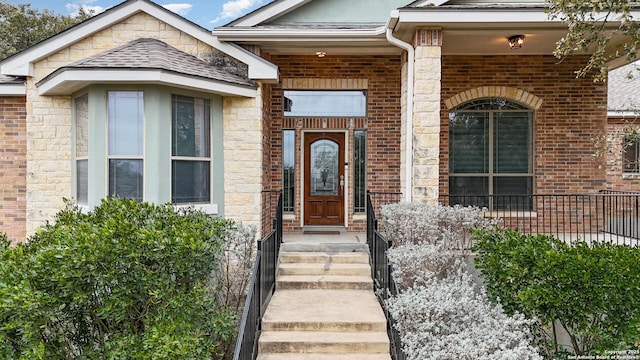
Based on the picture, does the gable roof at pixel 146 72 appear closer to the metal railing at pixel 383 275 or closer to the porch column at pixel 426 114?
the porch column at pixel 426 114

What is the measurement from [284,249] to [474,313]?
11.4 ft

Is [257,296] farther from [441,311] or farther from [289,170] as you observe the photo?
[289,170]

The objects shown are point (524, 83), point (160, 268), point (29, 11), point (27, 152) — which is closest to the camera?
point (160, 268)

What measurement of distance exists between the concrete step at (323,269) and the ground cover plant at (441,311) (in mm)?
896

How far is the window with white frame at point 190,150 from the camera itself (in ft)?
→ 20.5

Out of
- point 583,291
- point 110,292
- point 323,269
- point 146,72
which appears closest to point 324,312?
point 323,269

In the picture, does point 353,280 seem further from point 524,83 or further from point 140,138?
point 524,83

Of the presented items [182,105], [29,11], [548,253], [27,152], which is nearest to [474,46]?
[548,253]

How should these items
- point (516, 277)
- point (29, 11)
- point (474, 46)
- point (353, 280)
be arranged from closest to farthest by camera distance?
point (516, 277)
point (353, 280)
point (474, 46)
point (29, 11)

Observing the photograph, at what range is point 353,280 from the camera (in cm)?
586

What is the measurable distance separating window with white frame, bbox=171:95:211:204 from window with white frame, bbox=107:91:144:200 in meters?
0.47

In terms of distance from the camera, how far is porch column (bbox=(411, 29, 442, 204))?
6.16 m

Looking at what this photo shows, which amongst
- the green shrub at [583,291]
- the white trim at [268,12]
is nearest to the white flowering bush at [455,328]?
the green shrub at [583,291]

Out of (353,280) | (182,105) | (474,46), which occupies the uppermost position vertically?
(474,46)
